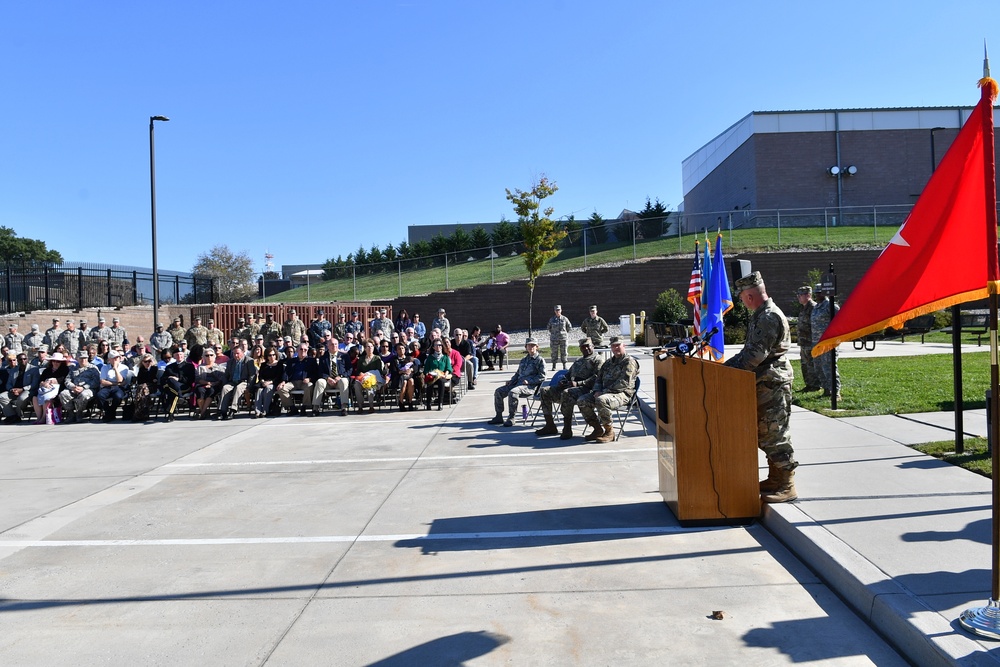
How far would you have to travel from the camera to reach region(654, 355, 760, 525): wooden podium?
20.0ft

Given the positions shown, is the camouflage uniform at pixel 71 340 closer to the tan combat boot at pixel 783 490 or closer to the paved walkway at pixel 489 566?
the paved walkway at pixel 489 566

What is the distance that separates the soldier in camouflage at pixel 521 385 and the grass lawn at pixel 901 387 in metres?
4.28

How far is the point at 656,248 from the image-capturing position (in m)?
37.8

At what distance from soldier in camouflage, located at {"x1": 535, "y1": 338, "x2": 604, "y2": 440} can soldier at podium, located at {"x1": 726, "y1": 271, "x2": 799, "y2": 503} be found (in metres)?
4.74

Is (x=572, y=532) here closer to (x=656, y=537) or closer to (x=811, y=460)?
(x=656, y=537)

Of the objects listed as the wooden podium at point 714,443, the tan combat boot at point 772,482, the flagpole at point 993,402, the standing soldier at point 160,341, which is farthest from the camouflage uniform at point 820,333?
the standing soldier at point 160,341

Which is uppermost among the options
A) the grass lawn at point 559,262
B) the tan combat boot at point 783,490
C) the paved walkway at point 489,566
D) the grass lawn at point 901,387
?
the grass lawn at point 559,262

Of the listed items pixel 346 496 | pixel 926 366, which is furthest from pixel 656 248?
pixel 346 496

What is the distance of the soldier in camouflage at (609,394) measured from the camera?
10.5 metres

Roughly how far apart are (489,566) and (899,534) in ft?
9.26

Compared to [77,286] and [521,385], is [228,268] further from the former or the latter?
[521,385]

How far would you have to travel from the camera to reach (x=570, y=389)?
1097cm

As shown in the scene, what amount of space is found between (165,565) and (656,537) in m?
3.72

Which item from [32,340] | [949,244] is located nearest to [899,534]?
[949,244]
